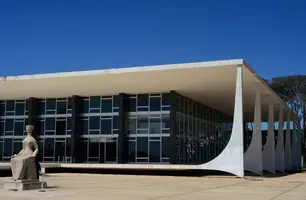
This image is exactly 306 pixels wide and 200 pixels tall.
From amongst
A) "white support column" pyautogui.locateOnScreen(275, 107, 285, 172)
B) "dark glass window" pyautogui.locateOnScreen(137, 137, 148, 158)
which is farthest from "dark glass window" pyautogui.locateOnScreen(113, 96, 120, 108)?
"white support column" pyautogui.locateOnScreen(275, 107, 285, 172)

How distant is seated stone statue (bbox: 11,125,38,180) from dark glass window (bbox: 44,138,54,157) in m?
22.1

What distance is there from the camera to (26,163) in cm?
1521

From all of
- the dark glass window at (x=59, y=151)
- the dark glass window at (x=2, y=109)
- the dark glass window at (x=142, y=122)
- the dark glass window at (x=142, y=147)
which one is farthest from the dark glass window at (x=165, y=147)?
the dark glass window at (x=2, y=109)

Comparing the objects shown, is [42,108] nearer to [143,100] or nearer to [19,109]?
[19,109]

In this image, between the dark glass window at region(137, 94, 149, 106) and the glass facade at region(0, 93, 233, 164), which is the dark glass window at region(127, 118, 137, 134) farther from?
the dark glass window at region(137, 94, 149, 106)

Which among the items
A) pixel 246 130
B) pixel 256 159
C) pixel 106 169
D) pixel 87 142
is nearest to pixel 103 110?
pixel 87 142

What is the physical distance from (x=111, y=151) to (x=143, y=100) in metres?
5.15

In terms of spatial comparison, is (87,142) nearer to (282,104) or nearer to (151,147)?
(151,147)

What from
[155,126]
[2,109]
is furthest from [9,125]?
[155,126]

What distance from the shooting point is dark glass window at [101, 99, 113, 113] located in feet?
117

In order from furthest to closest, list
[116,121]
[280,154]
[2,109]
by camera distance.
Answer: [280,154], [2,109], [116,121]

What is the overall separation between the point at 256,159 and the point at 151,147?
8.68m

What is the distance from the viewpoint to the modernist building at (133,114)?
28.9 meters

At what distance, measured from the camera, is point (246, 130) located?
62188 mm
